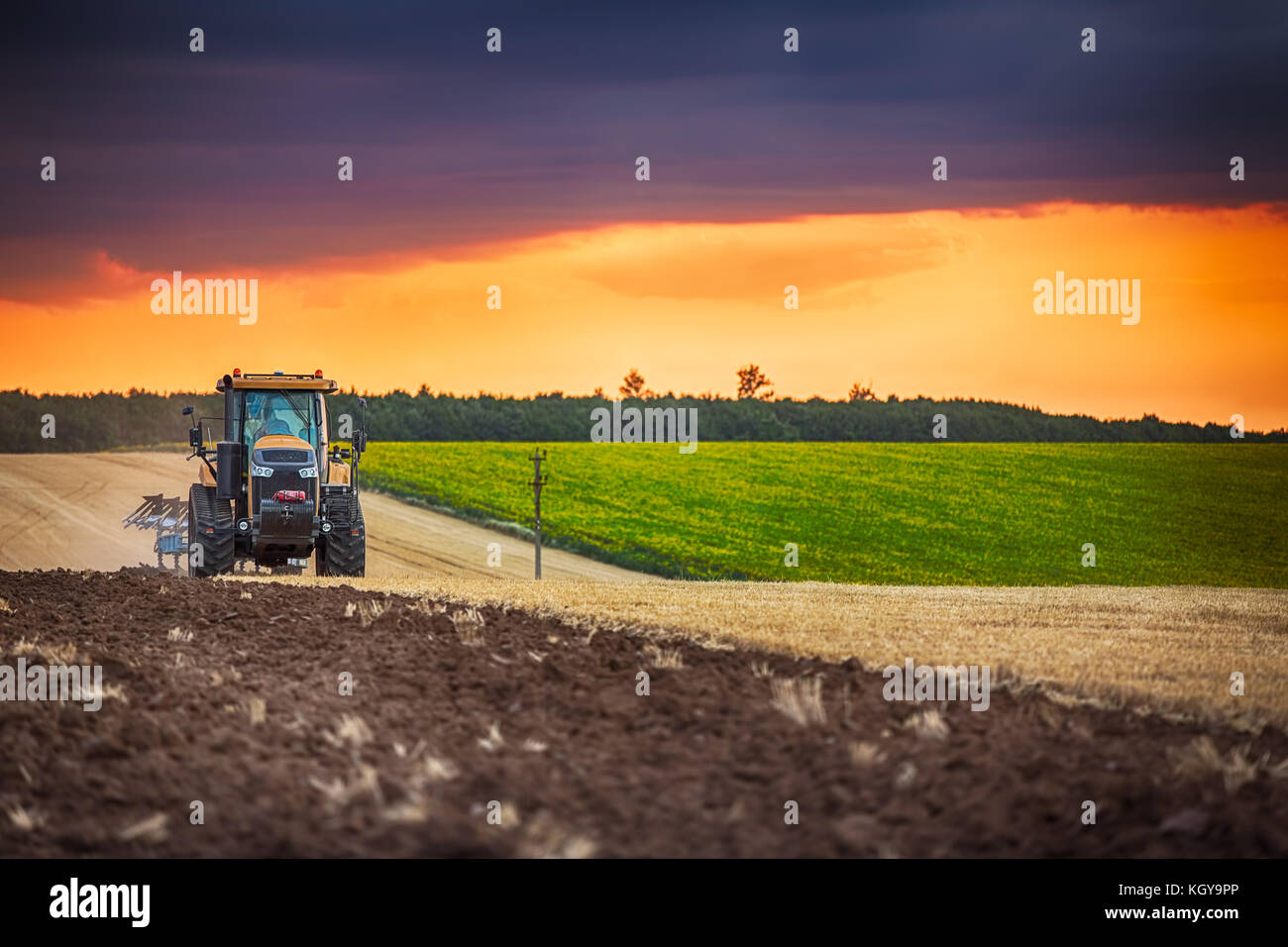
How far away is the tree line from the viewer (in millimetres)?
94000

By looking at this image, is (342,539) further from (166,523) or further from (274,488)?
(166,523)

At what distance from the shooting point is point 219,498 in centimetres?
2400

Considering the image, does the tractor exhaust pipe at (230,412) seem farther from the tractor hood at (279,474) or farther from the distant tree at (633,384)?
the distant tree at (633,384)

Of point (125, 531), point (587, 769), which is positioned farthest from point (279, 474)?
point (125, 531)

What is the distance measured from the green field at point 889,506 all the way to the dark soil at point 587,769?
3808 cm

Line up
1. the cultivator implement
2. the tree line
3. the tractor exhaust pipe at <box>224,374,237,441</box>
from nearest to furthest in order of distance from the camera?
the tractor exhaust pipe at <box>224,374,237,441</box>, the cultivator implement, the tree line

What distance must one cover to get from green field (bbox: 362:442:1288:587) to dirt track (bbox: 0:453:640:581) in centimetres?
296

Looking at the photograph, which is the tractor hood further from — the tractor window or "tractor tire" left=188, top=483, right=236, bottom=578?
"tractor tire" left=188, top=483, right=236, bottom=578

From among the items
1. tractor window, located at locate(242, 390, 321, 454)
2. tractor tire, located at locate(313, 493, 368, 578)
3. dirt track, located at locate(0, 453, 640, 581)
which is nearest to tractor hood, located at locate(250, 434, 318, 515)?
tractor window, located at locate(242, 390, 321, 454)

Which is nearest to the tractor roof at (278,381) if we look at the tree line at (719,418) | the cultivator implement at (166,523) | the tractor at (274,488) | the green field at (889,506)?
the tractor at (274,488)

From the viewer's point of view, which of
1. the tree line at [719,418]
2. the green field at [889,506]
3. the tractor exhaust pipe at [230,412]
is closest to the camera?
the tractor exhaust pipe at [230,412]

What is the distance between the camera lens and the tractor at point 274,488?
77.7 ft
